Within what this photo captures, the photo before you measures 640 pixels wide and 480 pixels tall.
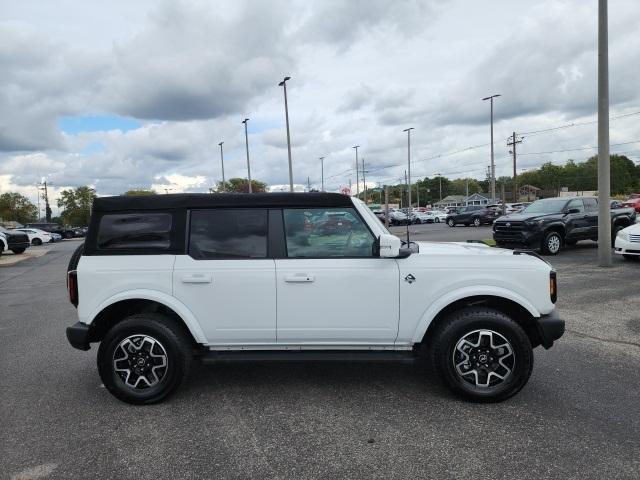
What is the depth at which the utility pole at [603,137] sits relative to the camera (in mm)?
11875

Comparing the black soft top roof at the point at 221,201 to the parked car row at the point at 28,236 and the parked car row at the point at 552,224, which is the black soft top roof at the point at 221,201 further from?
the parked car row at the point at 552,224

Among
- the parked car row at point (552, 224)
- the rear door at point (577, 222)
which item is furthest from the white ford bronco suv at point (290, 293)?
the rear door at point (577, 222)

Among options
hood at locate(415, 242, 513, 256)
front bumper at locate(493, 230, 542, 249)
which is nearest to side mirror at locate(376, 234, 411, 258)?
hood at locate(415, 242, 513, 256)

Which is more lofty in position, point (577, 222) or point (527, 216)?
point (527, 216)

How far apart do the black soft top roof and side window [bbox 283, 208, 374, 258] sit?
7cm

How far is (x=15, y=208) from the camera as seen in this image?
85.9 m

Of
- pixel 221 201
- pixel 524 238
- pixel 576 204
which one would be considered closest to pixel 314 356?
pixel 221 201

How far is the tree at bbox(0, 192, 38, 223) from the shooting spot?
83.6 m

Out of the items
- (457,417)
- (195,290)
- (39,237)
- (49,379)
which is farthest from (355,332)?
(39,237)

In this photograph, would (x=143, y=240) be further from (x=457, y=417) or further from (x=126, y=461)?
(x=457, y=417)

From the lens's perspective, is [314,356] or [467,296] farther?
→ [314,356]

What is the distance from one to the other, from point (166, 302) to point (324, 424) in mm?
1593

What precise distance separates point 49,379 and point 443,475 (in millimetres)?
3886

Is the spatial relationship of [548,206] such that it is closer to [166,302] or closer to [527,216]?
[527,216]
